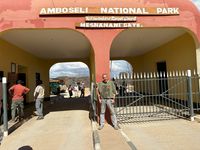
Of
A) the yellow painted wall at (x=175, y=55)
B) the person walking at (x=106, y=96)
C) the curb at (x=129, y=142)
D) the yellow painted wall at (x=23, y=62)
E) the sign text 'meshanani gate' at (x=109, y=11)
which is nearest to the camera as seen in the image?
the curb at (x=129, y=142)

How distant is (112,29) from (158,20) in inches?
70.2

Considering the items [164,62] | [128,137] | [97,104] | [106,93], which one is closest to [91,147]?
[128,137]

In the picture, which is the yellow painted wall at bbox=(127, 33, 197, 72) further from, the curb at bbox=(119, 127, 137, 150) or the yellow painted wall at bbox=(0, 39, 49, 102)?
the yellow painted wall at bbox=(0, 39, 49, 102)

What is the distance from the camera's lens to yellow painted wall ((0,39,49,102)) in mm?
12906

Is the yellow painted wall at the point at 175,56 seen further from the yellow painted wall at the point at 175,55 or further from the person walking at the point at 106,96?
the person walking at the point at 106,96

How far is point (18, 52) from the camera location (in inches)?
611

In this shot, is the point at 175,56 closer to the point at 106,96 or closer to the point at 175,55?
the point at 175,55

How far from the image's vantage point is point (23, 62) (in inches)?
655

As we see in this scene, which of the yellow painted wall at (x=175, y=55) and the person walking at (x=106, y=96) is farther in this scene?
the yellow painted wall at (x=175, y=55)

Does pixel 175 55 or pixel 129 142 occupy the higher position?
pixel 175 55

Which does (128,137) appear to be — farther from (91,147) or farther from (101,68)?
(101,68)

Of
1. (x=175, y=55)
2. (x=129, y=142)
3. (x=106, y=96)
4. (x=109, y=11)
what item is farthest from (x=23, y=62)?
(x=129, y=142)

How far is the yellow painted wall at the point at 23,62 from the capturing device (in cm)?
1291

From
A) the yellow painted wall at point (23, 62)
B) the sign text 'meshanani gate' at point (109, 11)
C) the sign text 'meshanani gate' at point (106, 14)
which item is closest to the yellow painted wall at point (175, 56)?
the sign text 'meshanani gate' at point (109, 11)
